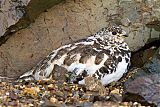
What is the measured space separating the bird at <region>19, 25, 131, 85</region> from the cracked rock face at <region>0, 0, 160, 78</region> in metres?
0.25

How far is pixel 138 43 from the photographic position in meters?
5.00

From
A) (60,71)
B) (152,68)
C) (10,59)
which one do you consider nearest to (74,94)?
(60,71)

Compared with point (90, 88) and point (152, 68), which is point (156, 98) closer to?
point (90, 88)

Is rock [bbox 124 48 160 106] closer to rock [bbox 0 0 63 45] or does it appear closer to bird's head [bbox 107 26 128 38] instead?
bird's head [bbox 107 26 128 38]

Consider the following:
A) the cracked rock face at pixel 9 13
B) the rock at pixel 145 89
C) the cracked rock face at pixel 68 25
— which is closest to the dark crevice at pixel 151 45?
the cracked rock face at pixel 68 25

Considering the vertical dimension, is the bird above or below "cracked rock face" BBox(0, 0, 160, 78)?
below

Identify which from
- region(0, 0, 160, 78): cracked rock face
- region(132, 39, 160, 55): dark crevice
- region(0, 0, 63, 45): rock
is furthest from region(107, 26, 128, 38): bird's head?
region(0, 0, 63, 45): rock

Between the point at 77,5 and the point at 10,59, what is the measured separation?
748 millimetres

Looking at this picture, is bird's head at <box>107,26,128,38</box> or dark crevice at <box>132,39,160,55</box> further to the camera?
dark crevice at <box>132,39,160,55</box>

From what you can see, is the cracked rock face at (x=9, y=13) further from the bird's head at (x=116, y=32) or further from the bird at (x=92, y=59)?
the bird's head at (x=116, y=32)

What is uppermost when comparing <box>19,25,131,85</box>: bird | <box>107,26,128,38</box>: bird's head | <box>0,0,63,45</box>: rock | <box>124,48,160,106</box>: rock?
<box>0,0,63,45</box>: rock

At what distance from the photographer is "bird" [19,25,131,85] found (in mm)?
4332

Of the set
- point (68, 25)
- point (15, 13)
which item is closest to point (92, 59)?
→ point (68, 25)

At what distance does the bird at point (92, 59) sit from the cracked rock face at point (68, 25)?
25 centimetres
